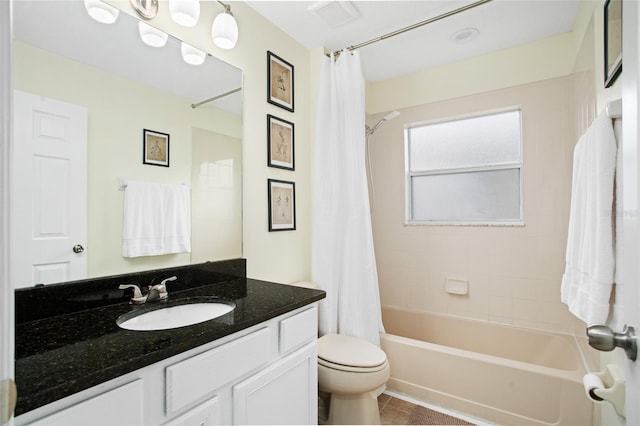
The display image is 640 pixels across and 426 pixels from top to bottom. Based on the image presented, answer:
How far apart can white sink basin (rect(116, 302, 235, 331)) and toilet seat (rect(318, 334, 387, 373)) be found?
699mm

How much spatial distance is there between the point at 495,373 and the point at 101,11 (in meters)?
2.57

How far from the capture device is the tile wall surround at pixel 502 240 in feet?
7.35

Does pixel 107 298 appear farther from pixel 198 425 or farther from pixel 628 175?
pixel 628 175

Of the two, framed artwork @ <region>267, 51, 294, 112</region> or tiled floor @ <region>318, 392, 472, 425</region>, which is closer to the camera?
tiled floor @ <region>318, 392, 472, 425</region>

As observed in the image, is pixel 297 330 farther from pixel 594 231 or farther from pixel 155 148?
pixel 594 231

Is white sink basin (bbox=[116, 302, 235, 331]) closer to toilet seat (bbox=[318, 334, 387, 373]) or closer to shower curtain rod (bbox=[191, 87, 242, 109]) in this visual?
toilet seat (bbox=[318, 334, 387, 373])

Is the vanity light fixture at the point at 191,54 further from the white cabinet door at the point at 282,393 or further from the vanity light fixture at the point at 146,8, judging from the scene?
the white cabinet door at the point at 282,393

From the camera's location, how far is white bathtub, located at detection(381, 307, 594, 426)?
1.62 metres

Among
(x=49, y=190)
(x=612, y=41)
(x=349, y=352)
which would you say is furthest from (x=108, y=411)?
(x=612, y=41)

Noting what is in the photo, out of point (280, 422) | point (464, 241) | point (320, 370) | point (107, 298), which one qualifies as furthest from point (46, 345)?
point (464, 241)

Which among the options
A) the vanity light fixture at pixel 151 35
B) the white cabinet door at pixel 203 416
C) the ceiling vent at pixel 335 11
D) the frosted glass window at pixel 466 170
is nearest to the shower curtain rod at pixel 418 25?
the ceiling vent at pixel 335 11

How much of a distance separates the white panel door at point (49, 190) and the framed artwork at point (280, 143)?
990mm

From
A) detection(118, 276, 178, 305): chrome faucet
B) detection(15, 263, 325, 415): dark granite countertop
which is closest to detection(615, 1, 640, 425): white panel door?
detection(15, 263, 325, 415): dark granite countertop

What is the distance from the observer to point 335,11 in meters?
1.88
